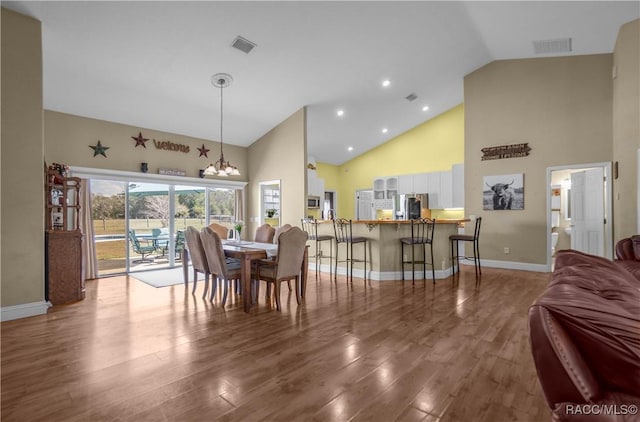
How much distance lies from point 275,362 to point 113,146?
18.0 ft

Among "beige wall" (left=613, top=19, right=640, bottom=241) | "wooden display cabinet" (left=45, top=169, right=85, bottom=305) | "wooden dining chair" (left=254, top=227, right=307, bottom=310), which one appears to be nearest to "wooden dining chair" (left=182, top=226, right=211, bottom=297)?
"wooden dining chair" (left=254, top=227, right=307, bottom=310)

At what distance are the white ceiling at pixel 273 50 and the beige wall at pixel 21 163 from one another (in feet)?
1.35

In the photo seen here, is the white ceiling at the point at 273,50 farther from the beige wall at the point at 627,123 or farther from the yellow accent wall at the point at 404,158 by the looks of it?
the yellow accent wall at the point at 404,158

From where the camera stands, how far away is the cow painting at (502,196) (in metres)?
6.13

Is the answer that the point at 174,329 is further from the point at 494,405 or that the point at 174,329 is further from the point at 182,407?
the point at 494,405

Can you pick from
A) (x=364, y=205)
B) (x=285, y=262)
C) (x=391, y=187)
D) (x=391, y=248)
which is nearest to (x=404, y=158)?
(x=391, y=187)

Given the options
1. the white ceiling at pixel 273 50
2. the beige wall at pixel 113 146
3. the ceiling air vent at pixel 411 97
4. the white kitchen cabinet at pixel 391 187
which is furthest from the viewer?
the white kitchen cabinet at pixel 391 187

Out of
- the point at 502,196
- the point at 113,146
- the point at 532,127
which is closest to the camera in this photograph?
the point at 113,146

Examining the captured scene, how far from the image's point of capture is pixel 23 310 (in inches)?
138

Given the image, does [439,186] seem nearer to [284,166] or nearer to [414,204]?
[414,204]

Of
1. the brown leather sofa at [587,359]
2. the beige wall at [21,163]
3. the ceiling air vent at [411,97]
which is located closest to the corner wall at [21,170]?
the beige wall at [21,163]

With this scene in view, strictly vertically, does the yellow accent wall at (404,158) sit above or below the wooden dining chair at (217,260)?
above

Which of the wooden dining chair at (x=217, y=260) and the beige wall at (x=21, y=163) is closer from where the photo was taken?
the beige wall at (x=21, y=163)

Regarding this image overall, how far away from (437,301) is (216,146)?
5865 mm
